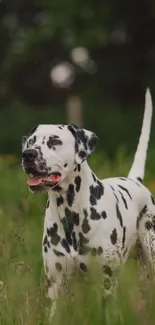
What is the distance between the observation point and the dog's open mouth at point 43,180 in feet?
16.8

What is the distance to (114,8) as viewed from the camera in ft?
82.5

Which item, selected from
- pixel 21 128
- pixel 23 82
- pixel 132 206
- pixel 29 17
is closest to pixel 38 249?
pixel 132 206

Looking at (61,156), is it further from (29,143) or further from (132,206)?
(132,206)

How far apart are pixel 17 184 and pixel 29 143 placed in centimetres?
309

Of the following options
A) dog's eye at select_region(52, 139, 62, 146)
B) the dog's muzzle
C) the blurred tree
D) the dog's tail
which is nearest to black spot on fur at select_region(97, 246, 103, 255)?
the dog's muzzle

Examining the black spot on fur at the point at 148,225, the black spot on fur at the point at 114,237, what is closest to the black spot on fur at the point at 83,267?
the black spot on fur at the point at 114,237

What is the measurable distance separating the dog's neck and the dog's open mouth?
0.68 ft

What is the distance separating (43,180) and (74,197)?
377 millimetres

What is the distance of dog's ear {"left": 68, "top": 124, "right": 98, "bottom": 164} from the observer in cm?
531

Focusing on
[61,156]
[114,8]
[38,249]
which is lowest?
[38,249]

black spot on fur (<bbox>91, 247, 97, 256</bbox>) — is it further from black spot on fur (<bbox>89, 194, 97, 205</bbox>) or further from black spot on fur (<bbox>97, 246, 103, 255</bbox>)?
black spot on fur (<bbox>89, 194, 97, 205</bbox>)

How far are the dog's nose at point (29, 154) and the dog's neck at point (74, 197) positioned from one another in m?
0.37

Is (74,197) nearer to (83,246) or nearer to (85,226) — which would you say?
(85,226)

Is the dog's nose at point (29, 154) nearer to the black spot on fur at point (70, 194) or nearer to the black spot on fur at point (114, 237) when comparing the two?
the black spot on fur at point (70, 194)
